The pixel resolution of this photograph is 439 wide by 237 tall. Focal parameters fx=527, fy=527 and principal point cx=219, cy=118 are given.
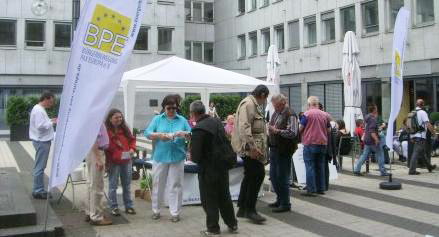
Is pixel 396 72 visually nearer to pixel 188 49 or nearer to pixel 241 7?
pixel 241 7

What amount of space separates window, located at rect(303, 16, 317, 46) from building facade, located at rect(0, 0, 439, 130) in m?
0.06

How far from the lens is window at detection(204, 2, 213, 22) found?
40016mm

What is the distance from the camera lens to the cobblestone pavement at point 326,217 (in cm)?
710

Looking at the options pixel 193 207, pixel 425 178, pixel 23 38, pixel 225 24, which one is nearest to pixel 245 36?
pixel 225 24

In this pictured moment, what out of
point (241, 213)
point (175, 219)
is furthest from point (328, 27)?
point (175, 219)

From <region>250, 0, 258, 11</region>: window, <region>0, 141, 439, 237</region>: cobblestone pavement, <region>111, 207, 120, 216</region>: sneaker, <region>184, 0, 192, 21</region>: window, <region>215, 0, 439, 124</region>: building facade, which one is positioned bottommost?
<region>0, 141, 439, 237</region>: cobblestone pavement

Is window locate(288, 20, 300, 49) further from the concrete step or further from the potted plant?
the concrete step

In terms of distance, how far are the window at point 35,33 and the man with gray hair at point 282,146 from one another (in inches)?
1059

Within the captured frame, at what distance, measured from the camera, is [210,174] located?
22.5ft

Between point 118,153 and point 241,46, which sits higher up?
point 241,46

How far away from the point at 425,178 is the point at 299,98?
1978cm

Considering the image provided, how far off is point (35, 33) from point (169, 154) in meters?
27.2

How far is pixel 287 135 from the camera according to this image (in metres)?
8.29

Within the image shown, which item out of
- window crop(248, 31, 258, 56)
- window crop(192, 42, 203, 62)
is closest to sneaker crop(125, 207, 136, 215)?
window crop(248, 31, 258, 56)
